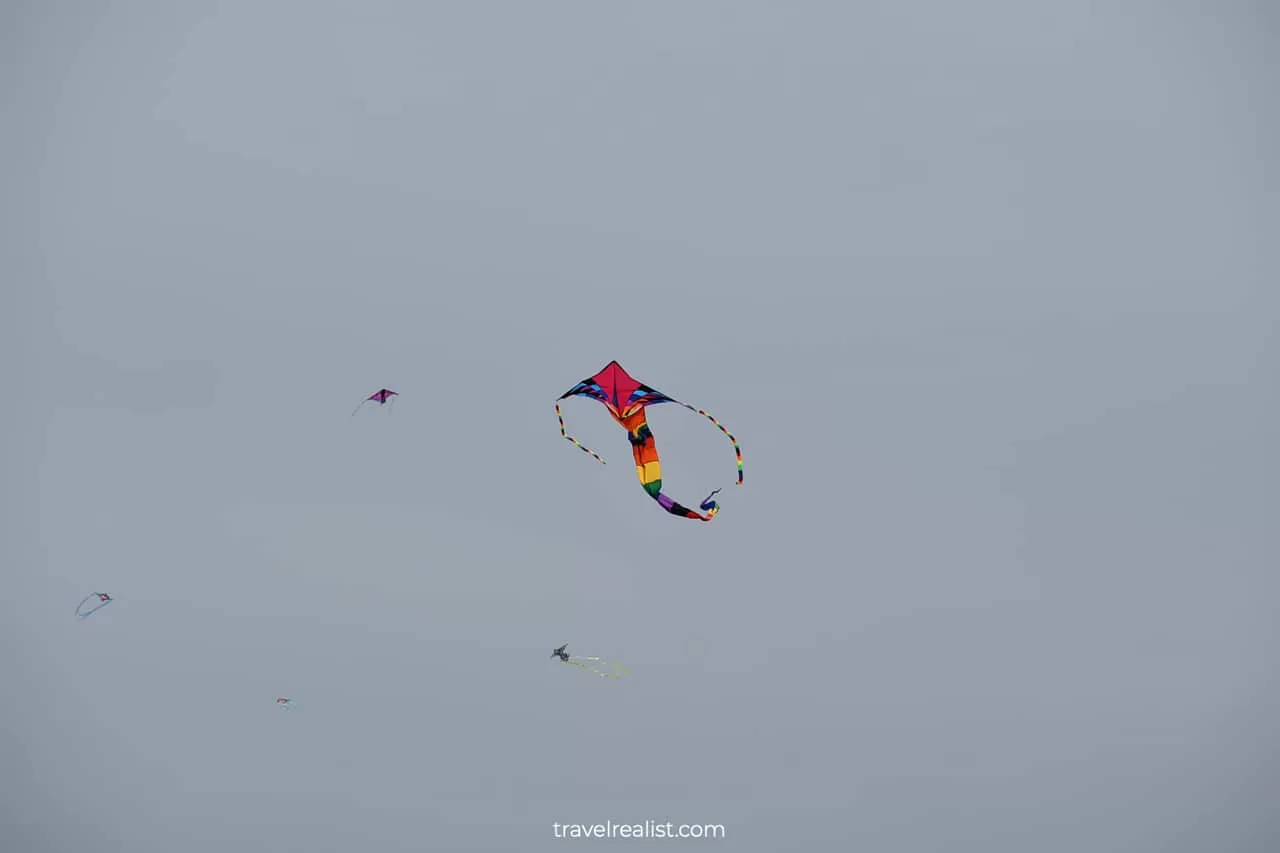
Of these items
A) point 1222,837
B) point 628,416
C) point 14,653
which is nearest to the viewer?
point 628,416

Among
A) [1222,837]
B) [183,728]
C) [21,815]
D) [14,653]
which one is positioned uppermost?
[14,653]

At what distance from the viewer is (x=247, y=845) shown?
58188 millimetres

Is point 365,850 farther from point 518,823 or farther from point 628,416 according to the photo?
point 628,416

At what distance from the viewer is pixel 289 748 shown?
6081 centimetres

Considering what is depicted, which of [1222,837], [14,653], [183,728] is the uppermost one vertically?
[14,653]

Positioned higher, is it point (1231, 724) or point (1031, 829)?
point (1231, 724)

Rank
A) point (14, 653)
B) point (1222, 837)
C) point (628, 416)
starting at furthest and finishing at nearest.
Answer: point (14, 653)
point (1222, 837)
point (628, 416)

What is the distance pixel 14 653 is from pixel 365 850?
23.6m

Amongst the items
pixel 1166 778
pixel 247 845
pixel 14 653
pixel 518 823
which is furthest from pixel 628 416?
pixel 14 653

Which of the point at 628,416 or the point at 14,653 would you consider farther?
the point at 14,653

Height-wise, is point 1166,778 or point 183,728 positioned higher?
point 183,728

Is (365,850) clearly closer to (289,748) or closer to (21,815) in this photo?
(289,748)

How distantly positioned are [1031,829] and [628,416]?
3811 cm

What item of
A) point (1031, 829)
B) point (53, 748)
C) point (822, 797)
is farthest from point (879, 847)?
point (53, 748)
